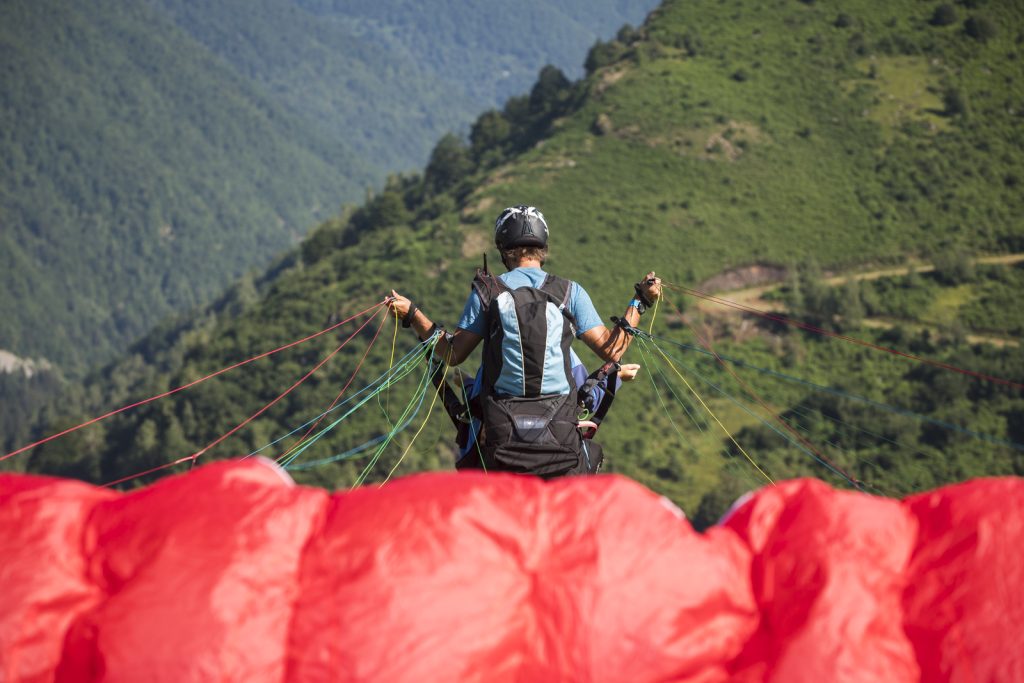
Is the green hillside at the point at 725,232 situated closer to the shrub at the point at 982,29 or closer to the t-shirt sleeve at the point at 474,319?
the shrub at the point at 982,29

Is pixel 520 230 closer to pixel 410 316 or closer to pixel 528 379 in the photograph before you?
pixel 410 316

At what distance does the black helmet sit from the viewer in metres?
6.27

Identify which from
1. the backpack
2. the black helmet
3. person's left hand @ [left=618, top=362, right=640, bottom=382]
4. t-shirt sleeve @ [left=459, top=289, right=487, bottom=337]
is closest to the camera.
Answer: the backpack

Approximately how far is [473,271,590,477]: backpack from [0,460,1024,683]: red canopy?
154cm

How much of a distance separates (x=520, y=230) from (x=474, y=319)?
580 mm

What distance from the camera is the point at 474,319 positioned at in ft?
19.9

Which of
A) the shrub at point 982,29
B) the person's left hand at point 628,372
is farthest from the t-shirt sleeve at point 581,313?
the shrub at point 982,29

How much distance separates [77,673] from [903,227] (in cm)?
8045

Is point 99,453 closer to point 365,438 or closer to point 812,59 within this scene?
point 365,438

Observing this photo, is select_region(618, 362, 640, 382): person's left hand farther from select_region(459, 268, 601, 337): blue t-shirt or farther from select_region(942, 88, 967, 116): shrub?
select_region(942, 88, 967, 116): shrub

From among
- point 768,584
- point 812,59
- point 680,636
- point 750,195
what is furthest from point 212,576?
point 812,59

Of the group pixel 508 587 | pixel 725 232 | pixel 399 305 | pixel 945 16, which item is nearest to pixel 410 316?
Answer: pixel 399 305

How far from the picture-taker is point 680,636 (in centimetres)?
413

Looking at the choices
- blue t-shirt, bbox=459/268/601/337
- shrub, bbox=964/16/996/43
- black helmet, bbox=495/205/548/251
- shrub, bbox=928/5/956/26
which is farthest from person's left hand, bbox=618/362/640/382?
shrub, bbox=928/5/956/26
